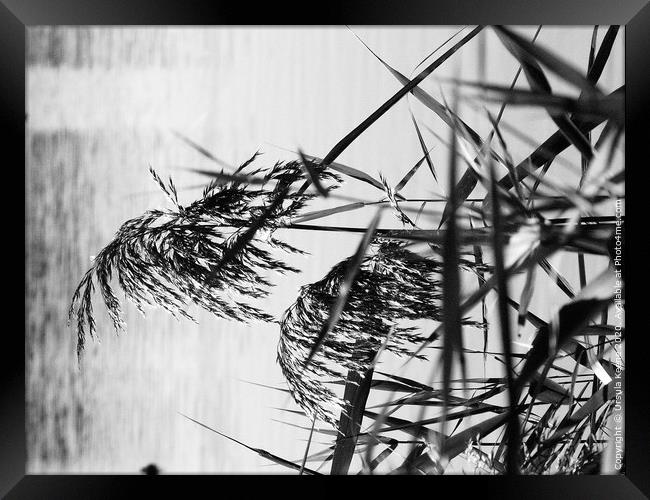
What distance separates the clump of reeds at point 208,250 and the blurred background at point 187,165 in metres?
0.03

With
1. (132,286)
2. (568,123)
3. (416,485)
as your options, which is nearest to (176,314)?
(132,286)

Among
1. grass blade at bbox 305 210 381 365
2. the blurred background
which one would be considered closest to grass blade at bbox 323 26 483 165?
the blurred background

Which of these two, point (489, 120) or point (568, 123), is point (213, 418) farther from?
point (568, 123)

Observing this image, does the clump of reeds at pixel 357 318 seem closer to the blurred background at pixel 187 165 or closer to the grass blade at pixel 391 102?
the blurred background at pixel 187 165

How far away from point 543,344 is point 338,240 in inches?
23.3

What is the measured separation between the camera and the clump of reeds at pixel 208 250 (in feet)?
4.33

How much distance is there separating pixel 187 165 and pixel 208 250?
23 centimetres

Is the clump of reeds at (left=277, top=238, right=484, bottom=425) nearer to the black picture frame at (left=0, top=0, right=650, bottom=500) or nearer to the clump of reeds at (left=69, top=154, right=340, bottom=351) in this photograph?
the clump of reeds at (left=69, top=154, right=340, bottom=351)

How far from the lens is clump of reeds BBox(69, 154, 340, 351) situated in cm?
132
